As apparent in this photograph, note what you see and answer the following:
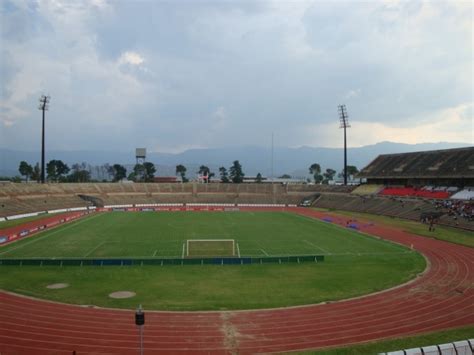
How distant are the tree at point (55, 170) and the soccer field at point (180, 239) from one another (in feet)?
345

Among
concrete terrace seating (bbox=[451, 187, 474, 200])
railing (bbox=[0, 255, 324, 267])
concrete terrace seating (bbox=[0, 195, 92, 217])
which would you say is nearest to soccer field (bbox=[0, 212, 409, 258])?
railing (bbox=[0, 255, 324, 267])

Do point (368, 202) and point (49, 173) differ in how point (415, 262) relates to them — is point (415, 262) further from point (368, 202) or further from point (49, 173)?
point (49, 173)

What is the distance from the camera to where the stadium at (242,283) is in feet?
58.9

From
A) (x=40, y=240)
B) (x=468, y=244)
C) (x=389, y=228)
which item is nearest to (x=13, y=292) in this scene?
(x=40, y=240)

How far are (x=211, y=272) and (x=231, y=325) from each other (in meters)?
10.8

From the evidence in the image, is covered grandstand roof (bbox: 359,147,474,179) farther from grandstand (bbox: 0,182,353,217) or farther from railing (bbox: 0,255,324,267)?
railing (bbox: 0,255,324,267)

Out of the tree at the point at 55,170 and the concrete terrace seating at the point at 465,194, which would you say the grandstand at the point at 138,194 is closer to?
the concrete terrace seating at the point at 465,194

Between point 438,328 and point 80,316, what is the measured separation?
693 inches

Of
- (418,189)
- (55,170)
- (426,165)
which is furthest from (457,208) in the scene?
(55,170)

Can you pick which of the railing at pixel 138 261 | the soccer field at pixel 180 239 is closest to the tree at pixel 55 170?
the soccer field at pixel 180 239

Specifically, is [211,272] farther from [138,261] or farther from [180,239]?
[180,239]

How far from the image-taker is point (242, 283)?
2720 cm

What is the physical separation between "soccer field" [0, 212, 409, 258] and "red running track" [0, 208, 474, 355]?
1385 centimetres

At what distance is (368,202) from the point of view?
82.0 meters
